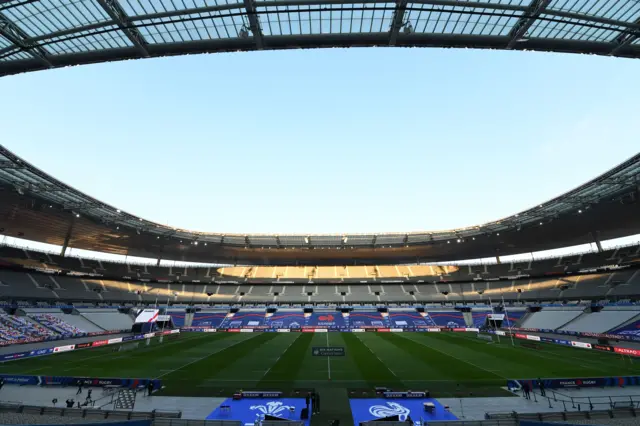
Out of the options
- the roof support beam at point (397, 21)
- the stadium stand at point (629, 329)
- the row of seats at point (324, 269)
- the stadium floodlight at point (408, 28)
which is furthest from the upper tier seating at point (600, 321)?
the roof support beam at point (397, 21)

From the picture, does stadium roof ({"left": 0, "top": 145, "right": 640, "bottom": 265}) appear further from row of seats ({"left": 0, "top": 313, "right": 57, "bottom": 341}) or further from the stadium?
row of seats ({"left": 0, "top": 313, "right": 57, "bottom": 341})

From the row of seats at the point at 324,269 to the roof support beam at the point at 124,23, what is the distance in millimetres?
61435

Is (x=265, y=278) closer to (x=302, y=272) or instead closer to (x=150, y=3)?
(x=302, y=272)

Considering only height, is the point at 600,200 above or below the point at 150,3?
above

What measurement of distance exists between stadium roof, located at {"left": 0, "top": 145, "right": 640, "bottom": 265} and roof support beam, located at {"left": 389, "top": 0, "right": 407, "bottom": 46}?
30039 millimetres

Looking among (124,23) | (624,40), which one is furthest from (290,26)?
(624,40)

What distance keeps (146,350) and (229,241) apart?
2750 centimetres

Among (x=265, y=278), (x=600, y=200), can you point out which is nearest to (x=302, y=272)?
(x=265, y=278)

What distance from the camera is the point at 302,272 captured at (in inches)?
3046

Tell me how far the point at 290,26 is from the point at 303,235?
51.0m

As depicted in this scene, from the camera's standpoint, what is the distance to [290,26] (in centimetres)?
1115

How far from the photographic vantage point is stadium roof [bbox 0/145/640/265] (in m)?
34.2

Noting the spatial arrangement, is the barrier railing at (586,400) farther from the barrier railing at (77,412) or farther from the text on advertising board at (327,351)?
the barrier railing at (77,412)

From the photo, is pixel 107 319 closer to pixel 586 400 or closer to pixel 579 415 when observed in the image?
pixel 579 415
